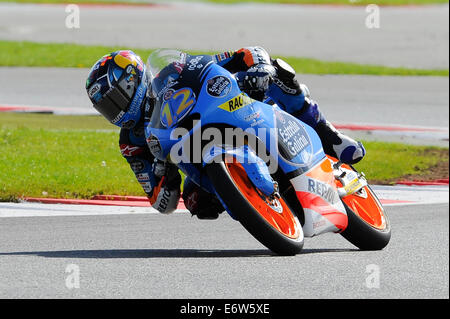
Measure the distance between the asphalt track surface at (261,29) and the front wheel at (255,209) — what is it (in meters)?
15.5

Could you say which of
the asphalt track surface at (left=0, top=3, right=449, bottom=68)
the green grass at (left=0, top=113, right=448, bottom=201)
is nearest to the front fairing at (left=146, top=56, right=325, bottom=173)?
the green grass at (left=0, top=113, right=448, bottom=201)

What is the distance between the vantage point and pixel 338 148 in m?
7.32

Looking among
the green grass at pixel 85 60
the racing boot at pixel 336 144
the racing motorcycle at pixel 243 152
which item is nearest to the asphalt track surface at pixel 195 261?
the racing motorcycle at pixel 243 152

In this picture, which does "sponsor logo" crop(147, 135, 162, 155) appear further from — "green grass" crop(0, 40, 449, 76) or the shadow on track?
"green grass" crop(0, 40, 449, 76)

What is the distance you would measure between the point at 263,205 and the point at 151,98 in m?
1.22

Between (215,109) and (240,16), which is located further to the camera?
(240,16)

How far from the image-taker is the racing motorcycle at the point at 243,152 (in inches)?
235

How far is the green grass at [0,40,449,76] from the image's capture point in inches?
760

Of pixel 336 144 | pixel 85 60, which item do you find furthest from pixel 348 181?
pixel 85 60

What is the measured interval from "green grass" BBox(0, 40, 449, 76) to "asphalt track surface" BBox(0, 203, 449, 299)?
11305 millimetres

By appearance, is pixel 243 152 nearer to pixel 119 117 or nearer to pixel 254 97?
pixel 254 97
